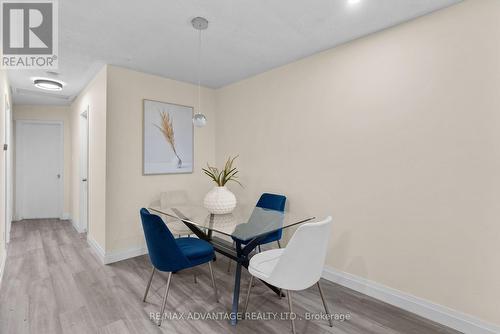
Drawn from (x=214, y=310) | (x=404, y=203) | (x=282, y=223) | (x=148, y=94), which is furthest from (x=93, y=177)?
(x=404, y=203)

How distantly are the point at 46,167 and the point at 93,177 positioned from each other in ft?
9.01

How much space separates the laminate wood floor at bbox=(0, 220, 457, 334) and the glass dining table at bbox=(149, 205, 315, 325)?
0.28 m

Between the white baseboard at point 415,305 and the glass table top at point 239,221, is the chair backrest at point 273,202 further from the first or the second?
the white baseboard at point 415,305

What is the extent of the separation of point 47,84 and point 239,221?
12.1 feet

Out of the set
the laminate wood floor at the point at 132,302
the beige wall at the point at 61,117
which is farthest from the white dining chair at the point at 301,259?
the beige wall at the point at 61,117

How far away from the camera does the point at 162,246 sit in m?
1.94

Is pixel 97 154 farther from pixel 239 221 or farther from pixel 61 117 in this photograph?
pixel 61 117

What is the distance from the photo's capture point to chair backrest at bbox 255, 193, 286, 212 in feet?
9.71

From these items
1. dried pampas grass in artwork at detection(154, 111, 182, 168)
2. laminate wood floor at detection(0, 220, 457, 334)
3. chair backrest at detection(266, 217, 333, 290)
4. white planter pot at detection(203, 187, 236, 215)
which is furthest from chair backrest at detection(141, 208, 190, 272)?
dried pampas grass in artwork at detection(154, 111, 182, 168)

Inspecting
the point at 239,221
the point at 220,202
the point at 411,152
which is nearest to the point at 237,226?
the point at 239,221

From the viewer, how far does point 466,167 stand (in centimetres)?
188

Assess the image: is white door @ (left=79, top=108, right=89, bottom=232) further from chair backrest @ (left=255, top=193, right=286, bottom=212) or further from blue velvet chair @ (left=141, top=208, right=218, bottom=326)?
chair backrest @ (left=255, top=193, right=286, bottom=212)

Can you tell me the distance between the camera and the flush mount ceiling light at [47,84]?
12.1ft

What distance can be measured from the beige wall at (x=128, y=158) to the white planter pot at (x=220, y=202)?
137 cm
